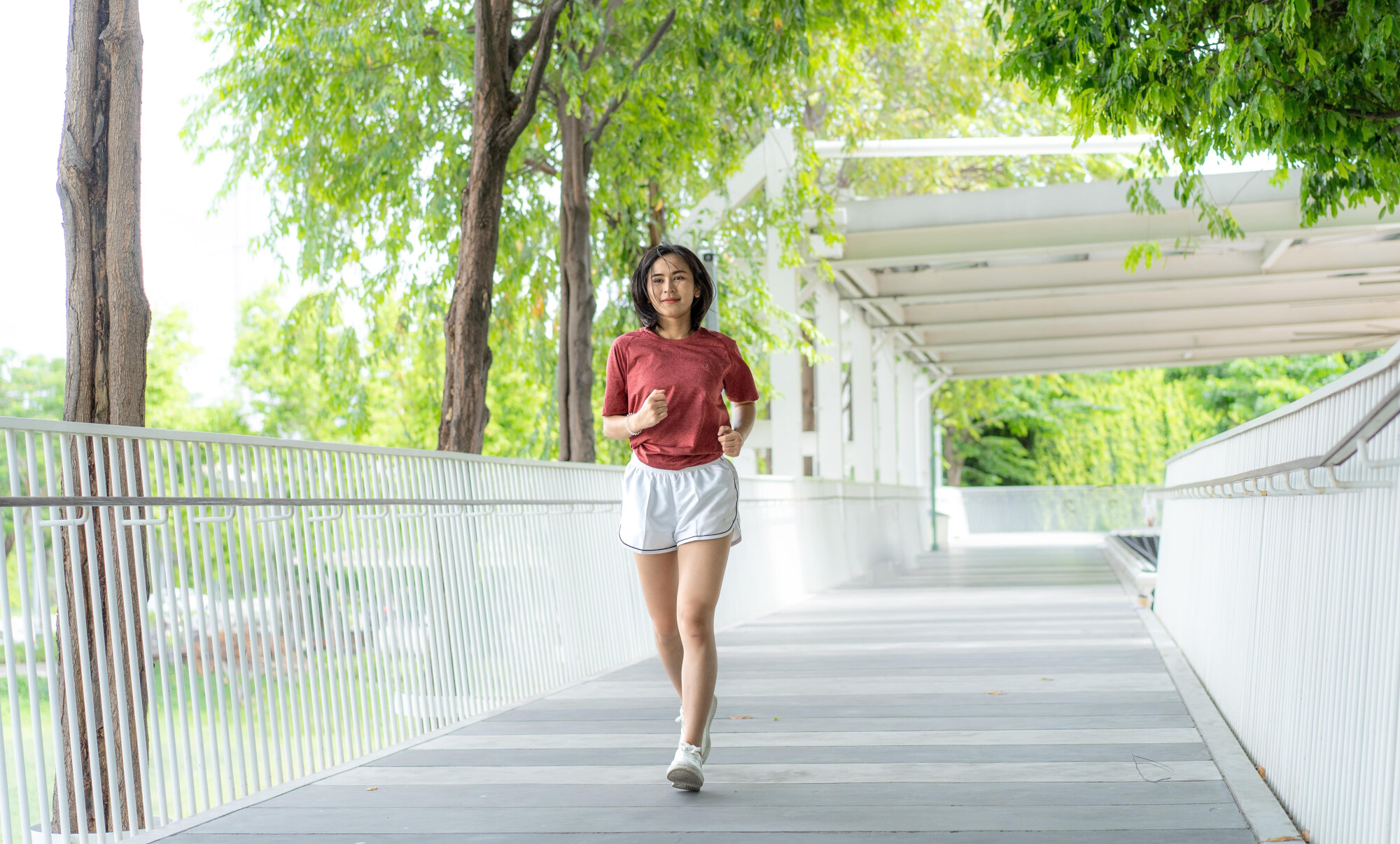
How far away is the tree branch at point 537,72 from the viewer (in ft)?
26.5

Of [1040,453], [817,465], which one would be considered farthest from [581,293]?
[1040,453]

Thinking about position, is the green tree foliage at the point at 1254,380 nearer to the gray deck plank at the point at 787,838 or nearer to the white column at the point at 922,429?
the white column at the point at 922,429

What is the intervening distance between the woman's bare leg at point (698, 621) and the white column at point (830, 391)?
44.1ft

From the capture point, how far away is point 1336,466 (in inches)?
133

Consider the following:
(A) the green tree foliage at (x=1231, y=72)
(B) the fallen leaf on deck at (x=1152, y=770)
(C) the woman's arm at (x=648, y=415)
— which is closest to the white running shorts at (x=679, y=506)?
(C) the woman's arm at (x=648, y=415)

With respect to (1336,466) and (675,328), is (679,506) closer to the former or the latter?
(675,328)

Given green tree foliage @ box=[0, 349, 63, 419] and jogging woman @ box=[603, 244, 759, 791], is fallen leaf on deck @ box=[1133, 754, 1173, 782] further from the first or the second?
green tree foliage @ box=[0, 349, 63, 419]

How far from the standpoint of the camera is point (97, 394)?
4887 millimetres

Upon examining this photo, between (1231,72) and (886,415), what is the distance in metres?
19.5

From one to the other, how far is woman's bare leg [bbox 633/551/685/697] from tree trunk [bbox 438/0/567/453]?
369 centimetres

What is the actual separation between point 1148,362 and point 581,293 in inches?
939

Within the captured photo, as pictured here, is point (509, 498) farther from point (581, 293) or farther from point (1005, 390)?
point (1005, 390)

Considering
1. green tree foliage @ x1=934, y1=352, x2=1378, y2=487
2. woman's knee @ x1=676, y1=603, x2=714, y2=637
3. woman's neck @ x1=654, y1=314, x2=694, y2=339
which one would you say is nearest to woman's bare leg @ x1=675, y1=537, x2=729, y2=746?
woman's knee @ x1=676, y1=603, x2=714, y2=637

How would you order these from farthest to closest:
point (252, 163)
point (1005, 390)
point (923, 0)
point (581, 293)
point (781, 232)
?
point (1005, 390) → point (781, 232) → point (252, 163) → point (581, 293) → point (923, 0)
